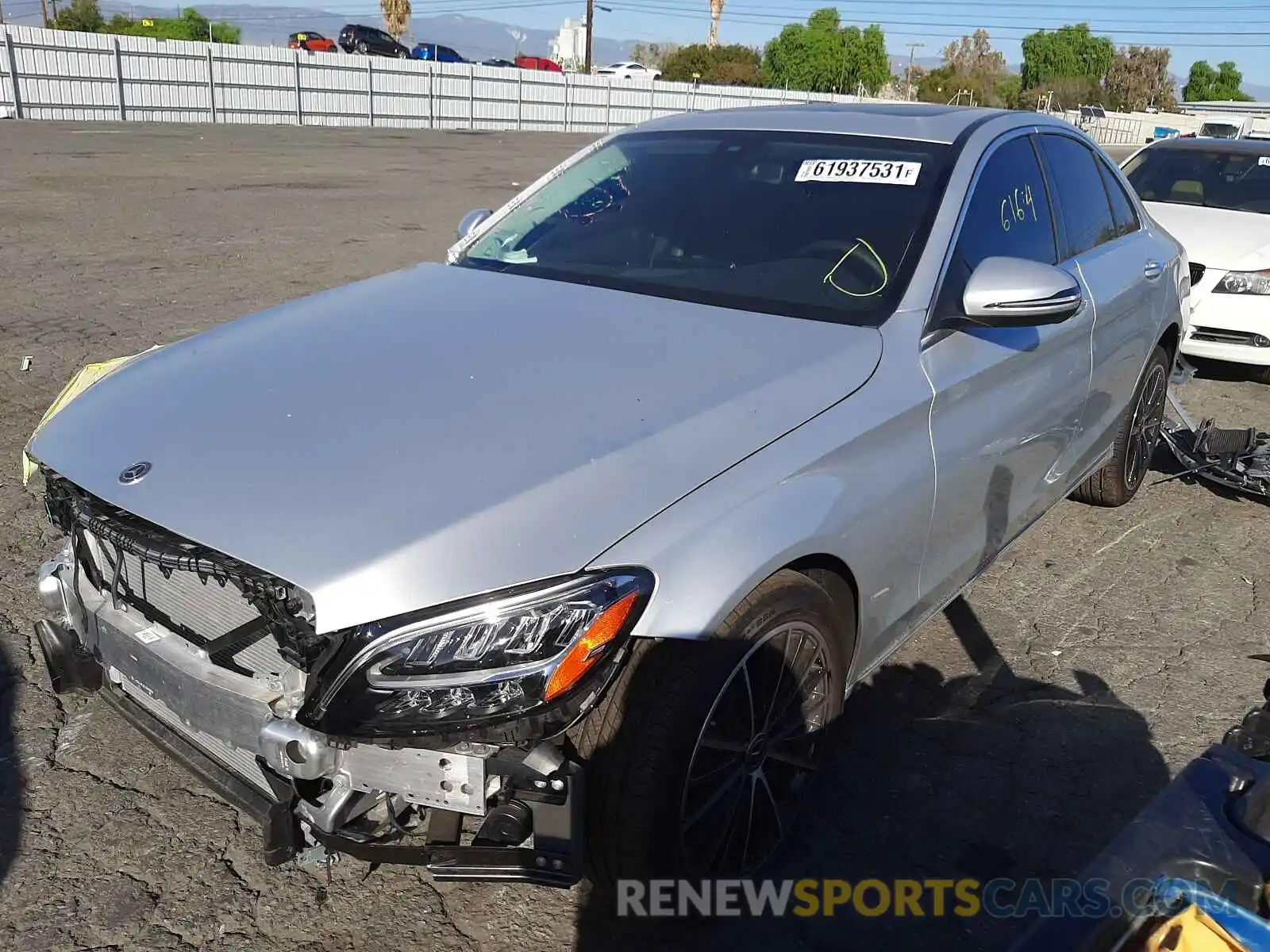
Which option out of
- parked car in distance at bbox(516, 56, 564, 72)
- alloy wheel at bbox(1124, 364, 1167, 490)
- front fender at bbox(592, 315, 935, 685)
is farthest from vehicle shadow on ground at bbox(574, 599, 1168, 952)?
parked car in distance at bbox(516, 56, 564, 72)

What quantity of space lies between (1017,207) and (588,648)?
7.88 ft

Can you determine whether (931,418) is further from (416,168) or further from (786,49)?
(786,49)

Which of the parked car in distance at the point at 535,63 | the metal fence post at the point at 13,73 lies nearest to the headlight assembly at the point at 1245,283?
the metal fence post at the point at 13,73

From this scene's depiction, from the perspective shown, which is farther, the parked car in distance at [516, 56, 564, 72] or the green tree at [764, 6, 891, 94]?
the green tree at [764, 6, 891, 94]

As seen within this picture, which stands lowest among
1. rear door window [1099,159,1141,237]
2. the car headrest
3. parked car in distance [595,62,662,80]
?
the car headrest

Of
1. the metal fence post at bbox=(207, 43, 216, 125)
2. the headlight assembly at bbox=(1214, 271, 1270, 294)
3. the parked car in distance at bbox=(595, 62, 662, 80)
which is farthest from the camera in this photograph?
the parked car in distance at bbox=(595, 62, 662, 80)

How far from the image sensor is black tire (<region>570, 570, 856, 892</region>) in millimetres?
2049

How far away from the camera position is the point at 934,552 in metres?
2.90

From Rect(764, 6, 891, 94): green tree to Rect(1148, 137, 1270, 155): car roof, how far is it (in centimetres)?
6889

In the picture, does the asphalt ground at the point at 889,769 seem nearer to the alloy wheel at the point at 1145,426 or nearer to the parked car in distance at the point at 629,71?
the alloy wheel at the point at 1145,426

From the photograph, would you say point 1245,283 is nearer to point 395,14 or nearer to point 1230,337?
point 1230,337

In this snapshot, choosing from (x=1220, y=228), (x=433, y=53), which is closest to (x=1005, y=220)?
(x=1220, y=228)

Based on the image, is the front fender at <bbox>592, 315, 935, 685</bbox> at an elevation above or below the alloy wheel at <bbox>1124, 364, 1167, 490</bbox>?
above

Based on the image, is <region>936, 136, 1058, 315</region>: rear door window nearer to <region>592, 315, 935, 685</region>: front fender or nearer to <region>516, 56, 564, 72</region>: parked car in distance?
<region>592, 315, 935, 685</region>: front fender
